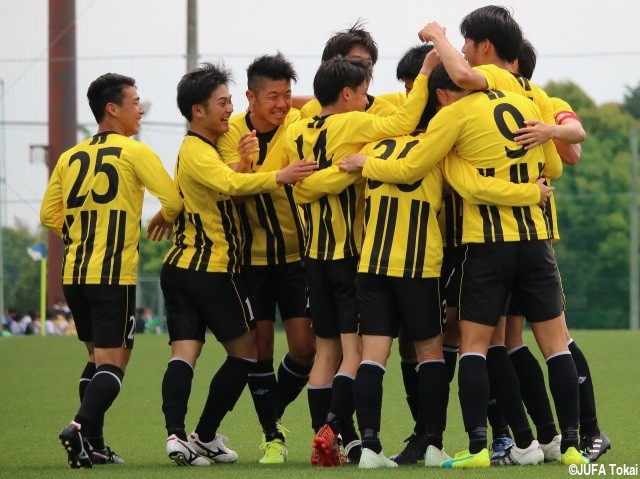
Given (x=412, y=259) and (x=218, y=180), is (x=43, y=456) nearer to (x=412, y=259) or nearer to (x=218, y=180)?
(x=218, y=180)

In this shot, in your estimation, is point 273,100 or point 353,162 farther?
point 273,100

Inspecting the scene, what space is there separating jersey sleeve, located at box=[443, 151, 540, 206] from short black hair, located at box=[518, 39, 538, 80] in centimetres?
86

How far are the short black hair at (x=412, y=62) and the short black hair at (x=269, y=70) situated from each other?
0.59 meters

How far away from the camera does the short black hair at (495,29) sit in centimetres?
535

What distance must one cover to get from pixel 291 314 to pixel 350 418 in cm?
72

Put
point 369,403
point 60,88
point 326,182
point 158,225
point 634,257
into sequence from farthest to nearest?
point 634,257 → point 60,88 → point 158,225 → point 326,182 → point 369,403

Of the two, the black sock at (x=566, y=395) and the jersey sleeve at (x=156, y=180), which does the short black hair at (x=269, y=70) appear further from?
the black sock at (x=566, y=395)

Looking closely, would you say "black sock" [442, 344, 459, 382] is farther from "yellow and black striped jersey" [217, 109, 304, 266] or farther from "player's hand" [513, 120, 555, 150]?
"player's hand" [513, 120, 555, 150]

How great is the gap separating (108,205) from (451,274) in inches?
72.2

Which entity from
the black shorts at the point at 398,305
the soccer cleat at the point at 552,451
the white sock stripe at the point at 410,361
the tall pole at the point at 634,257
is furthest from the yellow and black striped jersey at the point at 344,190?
the tall pole at the point at 634,257

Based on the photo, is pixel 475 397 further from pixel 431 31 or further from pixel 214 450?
pixel 431 31

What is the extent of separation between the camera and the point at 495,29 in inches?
211

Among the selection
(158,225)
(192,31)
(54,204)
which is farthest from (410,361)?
(192,31)

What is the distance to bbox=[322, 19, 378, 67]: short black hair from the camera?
659 cm
